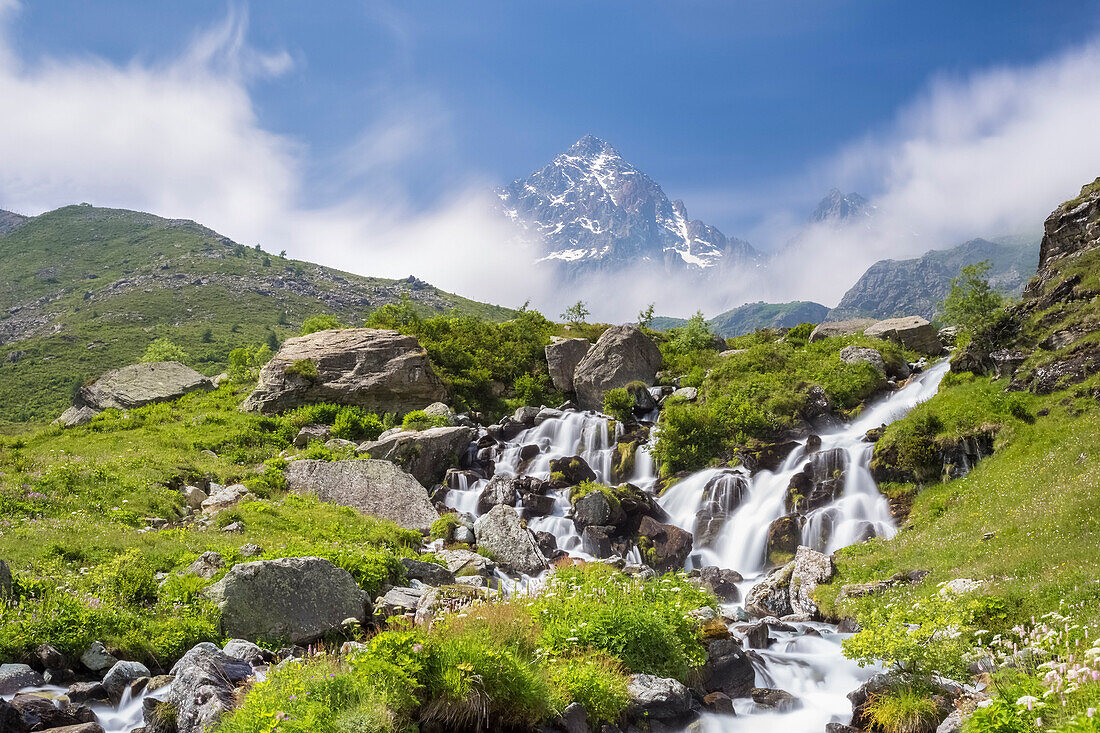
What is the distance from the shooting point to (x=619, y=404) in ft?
121

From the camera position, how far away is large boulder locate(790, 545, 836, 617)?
1766cm

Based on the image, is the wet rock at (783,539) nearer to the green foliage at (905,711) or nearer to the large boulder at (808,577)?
the large boulder at (808,577)

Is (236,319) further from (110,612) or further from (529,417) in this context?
(110,612)

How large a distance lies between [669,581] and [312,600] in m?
7.77

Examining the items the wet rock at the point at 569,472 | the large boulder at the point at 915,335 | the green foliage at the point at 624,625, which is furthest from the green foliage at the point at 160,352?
the large boulder at the point at 915,335

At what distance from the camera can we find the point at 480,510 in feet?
88.8

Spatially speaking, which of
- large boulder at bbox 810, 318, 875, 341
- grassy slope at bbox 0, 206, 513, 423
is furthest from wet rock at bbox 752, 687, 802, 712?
grassy slope at bbox 0, 206, 513, 423

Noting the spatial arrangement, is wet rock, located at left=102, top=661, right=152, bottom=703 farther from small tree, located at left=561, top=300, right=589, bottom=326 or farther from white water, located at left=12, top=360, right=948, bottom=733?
small tree, located at left=561, top=300, right=589, bottom=326

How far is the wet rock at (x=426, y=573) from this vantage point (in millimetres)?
16484

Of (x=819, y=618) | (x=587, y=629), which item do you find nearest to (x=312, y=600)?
(x=587, y=629)

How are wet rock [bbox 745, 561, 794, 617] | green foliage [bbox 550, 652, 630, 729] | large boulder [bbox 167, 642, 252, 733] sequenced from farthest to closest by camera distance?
1. wet rock [bbox 745, 561, 794, 617]
2. green foliage [bbox 550, 652, 630, 729]
3. large boulder [bbox 167, 642, 252, 733]

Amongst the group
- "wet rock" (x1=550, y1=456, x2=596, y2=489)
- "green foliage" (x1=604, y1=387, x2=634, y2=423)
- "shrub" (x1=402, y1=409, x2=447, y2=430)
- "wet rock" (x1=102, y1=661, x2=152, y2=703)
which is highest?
"green foliage" (x1=604, y1=387, x2=634, y2=423)

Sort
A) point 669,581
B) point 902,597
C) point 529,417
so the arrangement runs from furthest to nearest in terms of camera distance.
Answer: point 529,417, point 902,597, point 669,581

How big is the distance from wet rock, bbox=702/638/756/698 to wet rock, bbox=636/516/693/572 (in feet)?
35.4
